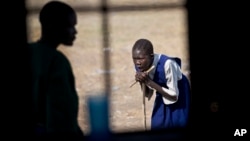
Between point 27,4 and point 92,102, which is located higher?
point 27,4

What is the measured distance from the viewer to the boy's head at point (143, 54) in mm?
3730

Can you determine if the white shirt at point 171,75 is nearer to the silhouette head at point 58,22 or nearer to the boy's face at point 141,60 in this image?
the boy's face at point 141,60

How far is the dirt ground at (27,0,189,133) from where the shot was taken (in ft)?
12.0

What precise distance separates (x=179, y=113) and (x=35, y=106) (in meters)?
0.75

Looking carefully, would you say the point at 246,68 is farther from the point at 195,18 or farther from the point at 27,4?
the point at 27,4

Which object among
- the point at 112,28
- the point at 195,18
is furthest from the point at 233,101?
the point at 112,28

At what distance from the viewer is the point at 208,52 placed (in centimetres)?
379

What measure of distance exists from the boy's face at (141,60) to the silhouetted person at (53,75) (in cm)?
33

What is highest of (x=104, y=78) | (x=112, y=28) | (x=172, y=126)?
(x=112, y=28)

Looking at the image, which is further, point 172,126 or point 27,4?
point 172,126

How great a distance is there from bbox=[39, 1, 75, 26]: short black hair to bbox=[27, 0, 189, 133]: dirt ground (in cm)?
4

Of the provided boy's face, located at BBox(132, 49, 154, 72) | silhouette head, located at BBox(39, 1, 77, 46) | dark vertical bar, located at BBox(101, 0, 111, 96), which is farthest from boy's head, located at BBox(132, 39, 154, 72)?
silhouette head, located at BBox(39, 1, 77, 46)

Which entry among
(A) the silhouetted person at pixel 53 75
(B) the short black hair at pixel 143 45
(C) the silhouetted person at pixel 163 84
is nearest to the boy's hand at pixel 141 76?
(C) the silhouetted person at pixel 163 84

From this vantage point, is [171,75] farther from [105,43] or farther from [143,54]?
[105,43]
